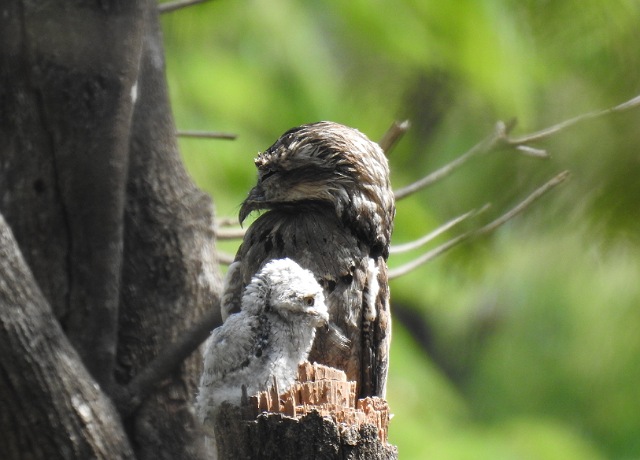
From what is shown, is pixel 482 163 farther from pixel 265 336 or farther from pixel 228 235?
pixel 228 235

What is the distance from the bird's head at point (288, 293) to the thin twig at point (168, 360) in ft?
1.62

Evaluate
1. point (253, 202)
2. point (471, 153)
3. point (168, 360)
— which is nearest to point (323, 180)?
point (253, 202)

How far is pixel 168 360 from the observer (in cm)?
423

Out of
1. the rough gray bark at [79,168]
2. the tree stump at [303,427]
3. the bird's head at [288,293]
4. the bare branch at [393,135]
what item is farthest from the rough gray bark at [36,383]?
the bare branch at [393,135]

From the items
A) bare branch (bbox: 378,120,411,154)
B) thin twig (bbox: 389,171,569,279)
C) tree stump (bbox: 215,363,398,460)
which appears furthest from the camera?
bare branch (bbox: 378,120,411,154)

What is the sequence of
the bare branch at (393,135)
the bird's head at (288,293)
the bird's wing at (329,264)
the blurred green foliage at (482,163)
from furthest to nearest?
the bare branch at (393,135)
the bird's wing at (329,264)
the bird's head at (288,293)
the blurred green foliage at (482,163)

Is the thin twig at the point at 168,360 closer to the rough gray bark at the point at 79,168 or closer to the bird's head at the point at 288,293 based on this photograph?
the rough gray bark at the point at 79,168

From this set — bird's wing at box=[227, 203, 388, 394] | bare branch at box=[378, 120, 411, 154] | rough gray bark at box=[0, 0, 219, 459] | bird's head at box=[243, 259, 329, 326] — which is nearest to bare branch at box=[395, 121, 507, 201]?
bare branch at box=[378, 120, 411, 154]

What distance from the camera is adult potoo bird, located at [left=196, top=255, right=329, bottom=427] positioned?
3.61 metres

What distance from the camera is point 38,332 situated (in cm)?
359

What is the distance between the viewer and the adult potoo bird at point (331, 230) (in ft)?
13.2

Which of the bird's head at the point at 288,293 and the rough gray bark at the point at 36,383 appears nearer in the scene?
the rough gray bark at the point at 36,383

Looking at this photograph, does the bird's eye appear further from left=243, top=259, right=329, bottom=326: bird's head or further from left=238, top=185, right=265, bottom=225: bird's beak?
left=243, top=259, right=329, bottom=326: bird's head

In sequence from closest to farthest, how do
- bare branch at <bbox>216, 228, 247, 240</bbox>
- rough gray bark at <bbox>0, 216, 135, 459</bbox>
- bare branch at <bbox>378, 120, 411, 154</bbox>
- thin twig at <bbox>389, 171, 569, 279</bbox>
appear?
thin twig at <bbox>389, 171, 569, 279</bbox>, rough gray bark at <bbox>0, 216, 135, 459</bbox>, bare branch at <bbox>378, 120, 411, 154</bbox>, bare branch at <bbox>216, 228, 247, 240</bbox>
